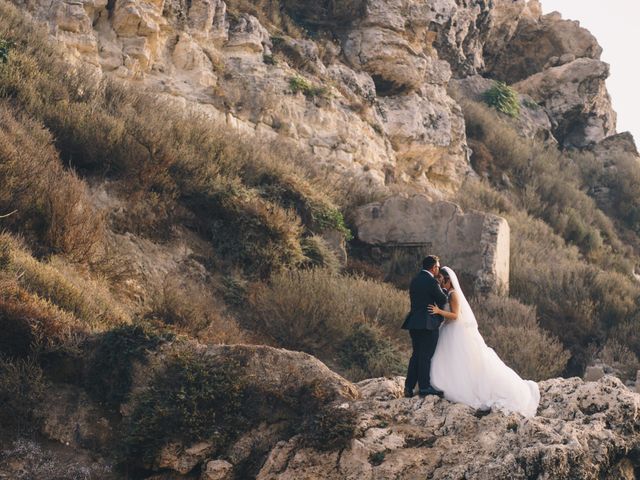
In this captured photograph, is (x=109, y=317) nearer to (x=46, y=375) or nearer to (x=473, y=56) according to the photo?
(x=46, y=375)

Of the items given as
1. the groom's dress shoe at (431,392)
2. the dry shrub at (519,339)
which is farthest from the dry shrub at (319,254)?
the groom's dress shoe at (431,392)

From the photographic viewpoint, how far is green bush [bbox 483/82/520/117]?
2844cm

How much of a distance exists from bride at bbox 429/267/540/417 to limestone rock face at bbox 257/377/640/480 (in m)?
0.14

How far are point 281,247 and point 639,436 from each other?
5998 millimetres

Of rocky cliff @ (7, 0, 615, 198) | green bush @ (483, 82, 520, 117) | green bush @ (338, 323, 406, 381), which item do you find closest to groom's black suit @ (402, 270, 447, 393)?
green bush @ (338, 323, 406, 381)

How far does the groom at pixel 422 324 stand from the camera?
6.35m

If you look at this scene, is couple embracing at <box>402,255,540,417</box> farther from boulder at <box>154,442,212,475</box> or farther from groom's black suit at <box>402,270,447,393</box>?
boulder at <box>154,442,212,475</box>

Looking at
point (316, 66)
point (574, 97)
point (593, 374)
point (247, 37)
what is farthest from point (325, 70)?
point (574, 97)

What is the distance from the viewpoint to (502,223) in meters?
13.7

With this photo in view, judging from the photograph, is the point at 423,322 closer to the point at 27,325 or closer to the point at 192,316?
the point at 192,316

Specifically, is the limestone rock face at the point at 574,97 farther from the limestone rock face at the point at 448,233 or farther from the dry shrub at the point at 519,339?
the dry shrub at the point at 519,339

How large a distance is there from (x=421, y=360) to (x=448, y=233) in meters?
7.46

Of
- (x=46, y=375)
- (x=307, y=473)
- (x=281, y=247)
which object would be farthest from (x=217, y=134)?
(x=307, y=473)

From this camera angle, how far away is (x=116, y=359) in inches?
243
